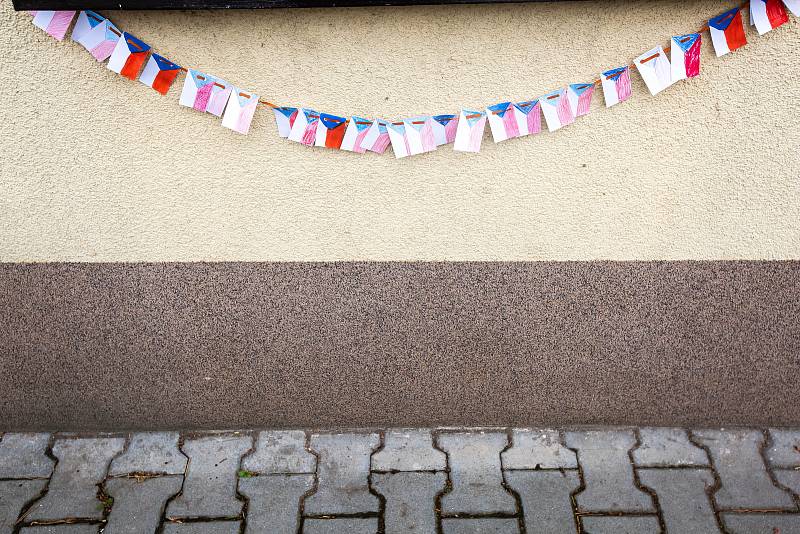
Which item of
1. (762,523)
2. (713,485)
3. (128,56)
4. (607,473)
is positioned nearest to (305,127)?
(128,56)

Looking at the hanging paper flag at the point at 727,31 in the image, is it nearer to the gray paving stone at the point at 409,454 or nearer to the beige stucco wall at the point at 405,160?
the beige stucco wall at the point at 405,160

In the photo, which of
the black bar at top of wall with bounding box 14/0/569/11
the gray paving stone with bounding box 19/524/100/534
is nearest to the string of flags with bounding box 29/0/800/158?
the black bar at top of wall with bounding box 14/0/569/11

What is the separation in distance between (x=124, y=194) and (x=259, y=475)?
1.18 metres

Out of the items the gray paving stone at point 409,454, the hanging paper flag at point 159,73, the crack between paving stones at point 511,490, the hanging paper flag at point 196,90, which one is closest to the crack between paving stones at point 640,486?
the crack between paving stones at point 511,490

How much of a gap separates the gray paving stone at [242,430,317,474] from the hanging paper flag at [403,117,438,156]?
1.30 metres

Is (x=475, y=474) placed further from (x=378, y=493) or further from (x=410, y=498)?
(x=378, y=493)

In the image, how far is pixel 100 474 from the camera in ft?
8.14

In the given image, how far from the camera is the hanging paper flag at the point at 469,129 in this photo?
2057 millimetres

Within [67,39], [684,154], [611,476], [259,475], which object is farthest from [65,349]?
[684,154]

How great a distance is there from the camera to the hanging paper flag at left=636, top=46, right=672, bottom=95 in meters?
1.97

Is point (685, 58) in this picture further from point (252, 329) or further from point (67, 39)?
point (67, 39)

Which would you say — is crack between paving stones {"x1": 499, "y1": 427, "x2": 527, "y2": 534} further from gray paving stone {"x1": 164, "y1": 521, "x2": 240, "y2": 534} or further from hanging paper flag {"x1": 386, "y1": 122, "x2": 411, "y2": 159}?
hanging paper flag {"x1": 386, "y1": 122, "x2": 411, "y2": 159}

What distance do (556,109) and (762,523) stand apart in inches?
65.5

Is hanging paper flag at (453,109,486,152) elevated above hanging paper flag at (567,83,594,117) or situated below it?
below
